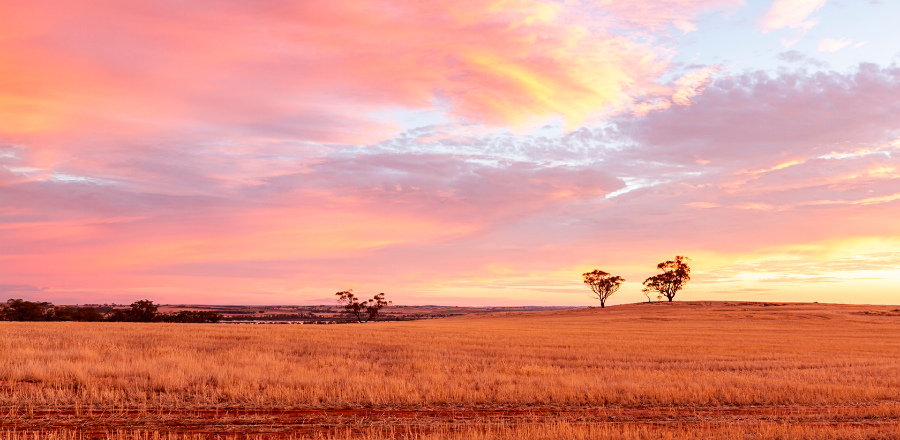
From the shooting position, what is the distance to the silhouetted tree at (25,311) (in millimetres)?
93750

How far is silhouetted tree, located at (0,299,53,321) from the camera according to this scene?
308 ft

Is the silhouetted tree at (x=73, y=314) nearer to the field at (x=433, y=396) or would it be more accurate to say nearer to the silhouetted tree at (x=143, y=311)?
the silhouetted tree at (x=143, y=311)

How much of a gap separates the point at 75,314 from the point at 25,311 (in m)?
7.01

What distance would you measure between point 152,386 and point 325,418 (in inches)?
233

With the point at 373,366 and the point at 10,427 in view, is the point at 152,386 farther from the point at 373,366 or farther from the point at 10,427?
Answer: the point at 373,366

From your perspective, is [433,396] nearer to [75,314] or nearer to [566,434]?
[566,434]

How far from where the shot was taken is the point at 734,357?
27.4 m

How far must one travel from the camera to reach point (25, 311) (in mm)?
93938

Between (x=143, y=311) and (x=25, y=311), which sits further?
(x=143, y=311)

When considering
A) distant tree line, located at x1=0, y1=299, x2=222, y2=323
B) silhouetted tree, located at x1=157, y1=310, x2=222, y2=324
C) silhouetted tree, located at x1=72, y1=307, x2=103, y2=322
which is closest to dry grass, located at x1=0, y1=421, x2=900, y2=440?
distant tree line, located at x1=0, y1=299, x2=222, y2=323

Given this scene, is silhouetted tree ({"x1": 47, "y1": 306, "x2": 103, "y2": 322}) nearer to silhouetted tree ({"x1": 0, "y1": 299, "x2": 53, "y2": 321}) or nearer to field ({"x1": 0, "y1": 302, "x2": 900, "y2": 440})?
silhouetted tree ({"x1": 0, "y1": 299, "x2": 53, "y2": 321})

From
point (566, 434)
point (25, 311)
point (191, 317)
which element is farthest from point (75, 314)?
point (566, 434)

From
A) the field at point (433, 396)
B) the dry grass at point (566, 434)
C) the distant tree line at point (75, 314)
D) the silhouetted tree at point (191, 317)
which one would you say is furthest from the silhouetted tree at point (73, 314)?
the dry grass at point (566, 434)

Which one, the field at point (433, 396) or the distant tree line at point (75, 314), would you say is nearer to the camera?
the field at point (433, 396)
